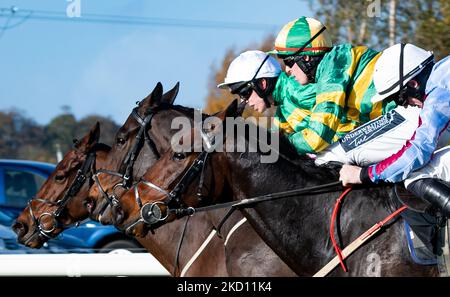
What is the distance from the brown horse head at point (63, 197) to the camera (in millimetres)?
7336

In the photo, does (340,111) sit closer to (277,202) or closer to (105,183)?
(277,202)

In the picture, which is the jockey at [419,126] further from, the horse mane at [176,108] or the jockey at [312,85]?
the horse mane at [176,108]

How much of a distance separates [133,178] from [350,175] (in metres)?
2.23

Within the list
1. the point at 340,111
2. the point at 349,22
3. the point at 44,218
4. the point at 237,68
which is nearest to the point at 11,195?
the point at 44,218

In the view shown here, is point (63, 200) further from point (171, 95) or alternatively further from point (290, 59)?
point (290, 59)

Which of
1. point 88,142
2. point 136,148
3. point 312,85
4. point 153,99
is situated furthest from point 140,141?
point 312,85

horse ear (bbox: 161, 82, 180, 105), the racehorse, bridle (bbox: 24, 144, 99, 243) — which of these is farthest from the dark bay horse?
bridle (bbox: 24, 144, 99, 243)

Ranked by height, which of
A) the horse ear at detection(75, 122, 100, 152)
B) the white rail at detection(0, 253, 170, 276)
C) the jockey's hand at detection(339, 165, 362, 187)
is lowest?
the white rail at detection(0, 253, 170, 276)

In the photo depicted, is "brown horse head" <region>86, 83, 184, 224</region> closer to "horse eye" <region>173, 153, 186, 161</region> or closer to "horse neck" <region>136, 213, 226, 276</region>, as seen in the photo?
"horse neck" <region>136, 213, 226, 276</region>

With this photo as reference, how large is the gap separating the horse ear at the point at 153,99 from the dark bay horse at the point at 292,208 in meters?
1.28

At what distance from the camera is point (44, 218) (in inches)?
291

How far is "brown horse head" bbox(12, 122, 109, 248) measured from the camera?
289 inches

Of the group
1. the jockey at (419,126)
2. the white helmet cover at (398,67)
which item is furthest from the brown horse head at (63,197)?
the white helmet cover at (398,67)
